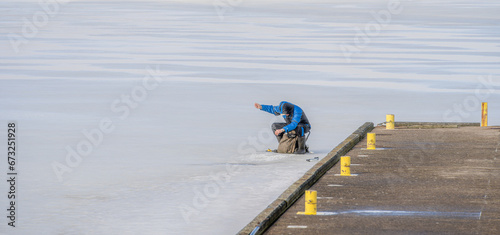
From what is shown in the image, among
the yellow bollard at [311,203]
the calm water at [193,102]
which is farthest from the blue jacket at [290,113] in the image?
the yellow bollard at [311,203]

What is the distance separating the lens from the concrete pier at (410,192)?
908 cm

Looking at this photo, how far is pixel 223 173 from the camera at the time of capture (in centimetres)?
1299

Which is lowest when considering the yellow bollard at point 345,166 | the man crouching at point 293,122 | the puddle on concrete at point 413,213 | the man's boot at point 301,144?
the puddle on concrete at point 413,213

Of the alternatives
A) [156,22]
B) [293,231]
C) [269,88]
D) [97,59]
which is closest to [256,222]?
[293,231]

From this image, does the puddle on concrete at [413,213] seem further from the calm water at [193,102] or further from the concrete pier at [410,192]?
the calm water at [193,102]

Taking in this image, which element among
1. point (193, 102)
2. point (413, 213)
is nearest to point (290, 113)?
point (413, 213)

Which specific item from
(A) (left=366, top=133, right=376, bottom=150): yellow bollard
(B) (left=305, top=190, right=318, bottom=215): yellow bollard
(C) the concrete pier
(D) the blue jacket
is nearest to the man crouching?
(D) the blue jacket

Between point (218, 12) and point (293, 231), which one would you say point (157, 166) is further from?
point (218, 12)

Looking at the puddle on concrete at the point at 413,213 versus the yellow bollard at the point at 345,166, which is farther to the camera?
the yellow bollard at the point at 345,166

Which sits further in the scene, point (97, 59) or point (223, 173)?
point (97, 59)

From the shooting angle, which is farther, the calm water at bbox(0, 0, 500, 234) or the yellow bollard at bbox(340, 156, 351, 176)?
the yellow bollard at bbox(340, 156, 351, 176)

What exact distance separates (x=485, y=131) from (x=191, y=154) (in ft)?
17.4

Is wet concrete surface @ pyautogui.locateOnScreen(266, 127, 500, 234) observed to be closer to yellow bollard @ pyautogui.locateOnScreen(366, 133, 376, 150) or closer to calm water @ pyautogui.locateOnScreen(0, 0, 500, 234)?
yellow bollard @ pyautogui.locateOnScreen(366, 133, 376, 150)

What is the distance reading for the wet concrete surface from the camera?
909 centimetres
